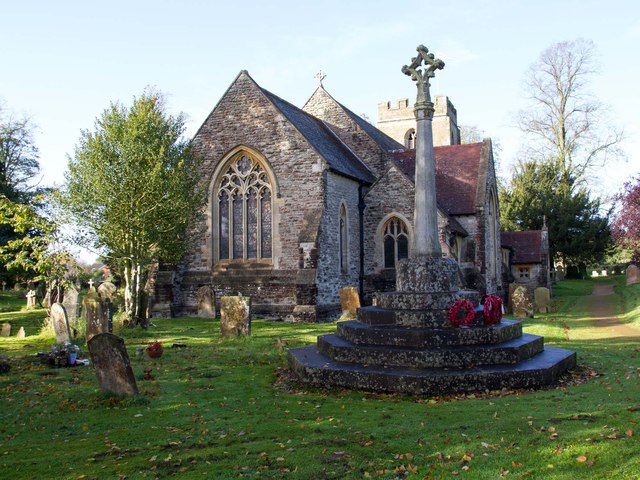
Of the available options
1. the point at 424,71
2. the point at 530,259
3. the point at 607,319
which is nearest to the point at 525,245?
the point at 530,259

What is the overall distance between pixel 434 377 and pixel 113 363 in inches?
184

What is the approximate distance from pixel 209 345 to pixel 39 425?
7083 mm

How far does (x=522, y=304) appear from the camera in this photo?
21.8m

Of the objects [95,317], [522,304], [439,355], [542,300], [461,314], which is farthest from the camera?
[542,300]

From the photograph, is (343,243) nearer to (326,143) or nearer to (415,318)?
(326,143)

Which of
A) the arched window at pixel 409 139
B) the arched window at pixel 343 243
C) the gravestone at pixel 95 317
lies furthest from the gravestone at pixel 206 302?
the arched window at pixel 409 139

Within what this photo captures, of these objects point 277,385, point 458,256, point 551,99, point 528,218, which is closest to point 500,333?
point 277,385

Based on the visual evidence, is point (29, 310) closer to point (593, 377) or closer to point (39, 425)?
point (39, 425)

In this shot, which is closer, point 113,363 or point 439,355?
point 113,363

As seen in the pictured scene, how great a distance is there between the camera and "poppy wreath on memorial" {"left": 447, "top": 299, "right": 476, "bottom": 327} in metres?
9.59

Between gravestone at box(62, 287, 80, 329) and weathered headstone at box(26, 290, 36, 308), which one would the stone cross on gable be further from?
weathered headstone at box(26, 290, 36, 308)

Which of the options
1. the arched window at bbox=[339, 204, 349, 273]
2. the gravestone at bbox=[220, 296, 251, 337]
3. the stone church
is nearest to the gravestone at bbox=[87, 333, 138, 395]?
the gravestone at bbox=[220, 296, 251, 337]

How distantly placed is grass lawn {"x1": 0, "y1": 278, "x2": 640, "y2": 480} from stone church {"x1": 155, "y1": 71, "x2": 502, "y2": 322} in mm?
10575

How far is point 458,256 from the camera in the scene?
24.8 meters
